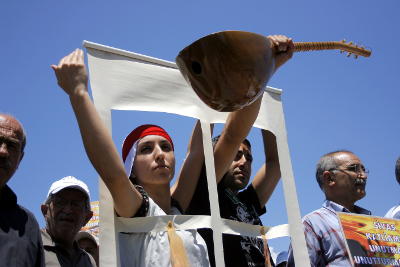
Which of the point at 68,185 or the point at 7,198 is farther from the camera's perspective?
the point at 68,185

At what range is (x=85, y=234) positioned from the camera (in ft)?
13.4

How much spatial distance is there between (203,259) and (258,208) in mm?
833

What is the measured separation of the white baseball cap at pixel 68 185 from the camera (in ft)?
9.88

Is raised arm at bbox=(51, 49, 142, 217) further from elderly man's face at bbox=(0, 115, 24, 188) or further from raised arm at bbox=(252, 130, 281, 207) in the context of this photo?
raised arm at bbox=(252, 130, 281, 207)

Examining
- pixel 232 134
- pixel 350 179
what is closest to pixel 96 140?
pixel 232 134

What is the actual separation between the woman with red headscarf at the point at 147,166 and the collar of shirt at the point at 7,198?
0.41 meters

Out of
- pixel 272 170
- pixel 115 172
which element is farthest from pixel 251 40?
pixel 272 170

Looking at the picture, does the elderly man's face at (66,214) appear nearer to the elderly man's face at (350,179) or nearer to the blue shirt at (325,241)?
the blue shirt at (325,241)

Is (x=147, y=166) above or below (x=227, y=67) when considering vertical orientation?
below

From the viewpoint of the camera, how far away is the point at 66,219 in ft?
9.64

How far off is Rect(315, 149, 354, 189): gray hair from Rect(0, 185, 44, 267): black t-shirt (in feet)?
7.26

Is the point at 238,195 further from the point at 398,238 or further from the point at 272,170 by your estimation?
the point at 398,238

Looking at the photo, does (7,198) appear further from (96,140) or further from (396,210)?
(396,210)

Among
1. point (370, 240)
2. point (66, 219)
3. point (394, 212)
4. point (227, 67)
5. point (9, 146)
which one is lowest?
point (370, 240)
